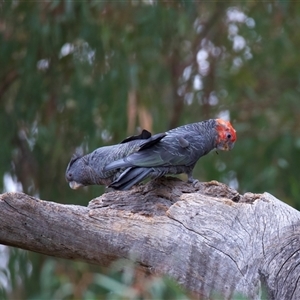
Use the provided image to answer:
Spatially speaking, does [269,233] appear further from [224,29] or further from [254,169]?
[224,29]

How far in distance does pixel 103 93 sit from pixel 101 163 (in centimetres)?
215

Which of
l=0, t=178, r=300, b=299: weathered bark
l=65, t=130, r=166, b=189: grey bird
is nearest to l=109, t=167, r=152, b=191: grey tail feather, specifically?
l=65, t=130, r=166, b=189: grey bird

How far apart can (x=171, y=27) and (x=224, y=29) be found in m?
1.42

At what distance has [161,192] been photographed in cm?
300

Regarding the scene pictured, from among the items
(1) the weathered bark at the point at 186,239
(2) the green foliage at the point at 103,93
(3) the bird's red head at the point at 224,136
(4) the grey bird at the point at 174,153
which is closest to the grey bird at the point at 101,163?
(4) the grey bird at the point at 174,153

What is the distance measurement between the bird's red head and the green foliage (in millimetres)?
1433

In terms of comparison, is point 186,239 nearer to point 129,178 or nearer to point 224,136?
point 129,178

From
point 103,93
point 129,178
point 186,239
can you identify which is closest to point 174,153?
point 129,178

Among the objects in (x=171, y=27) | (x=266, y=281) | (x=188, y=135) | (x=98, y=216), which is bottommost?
(x=266, y=281)

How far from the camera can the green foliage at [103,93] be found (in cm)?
532

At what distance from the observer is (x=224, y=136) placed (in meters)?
3.52

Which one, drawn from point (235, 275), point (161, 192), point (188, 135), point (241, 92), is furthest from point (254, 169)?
point (235, 275)

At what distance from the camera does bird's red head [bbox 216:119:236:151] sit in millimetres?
3520

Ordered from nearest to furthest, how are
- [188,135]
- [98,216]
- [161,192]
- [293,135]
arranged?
[98,216]
[161,192]
[188,135]
[293,135]
